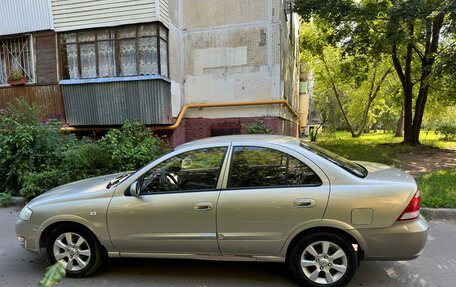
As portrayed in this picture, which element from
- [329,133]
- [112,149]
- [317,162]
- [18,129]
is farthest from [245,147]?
[329,133]

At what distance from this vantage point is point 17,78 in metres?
10.1

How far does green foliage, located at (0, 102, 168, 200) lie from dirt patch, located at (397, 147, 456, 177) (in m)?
6.95

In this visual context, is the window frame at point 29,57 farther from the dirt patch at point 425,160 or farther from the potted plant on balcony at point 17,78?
the dirt patch at point 425,160

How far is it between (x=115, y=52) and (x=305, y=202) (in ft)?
26.8

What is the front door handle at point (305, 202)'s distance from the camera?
3.24 metres

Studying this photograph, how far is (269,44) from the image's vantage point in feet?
32.4

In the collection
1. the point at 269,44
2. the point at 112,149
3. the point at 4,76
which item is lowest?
the point at 112,149

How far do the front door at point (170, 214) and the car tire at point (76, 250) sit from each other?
0.91 feet

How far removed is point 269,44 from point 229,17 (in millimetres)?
1484

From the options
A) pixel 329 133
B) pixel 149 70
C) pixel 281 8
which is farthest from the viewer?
pixel 329 133

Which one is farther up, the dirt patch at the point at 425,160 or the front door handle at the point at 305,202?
the front door handle at the point at 305,202

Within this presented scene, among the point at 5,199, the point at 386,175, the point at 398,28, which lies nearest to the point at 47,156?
the point at 5,199

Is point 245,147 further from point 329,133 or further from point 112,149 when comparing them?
point 329,133

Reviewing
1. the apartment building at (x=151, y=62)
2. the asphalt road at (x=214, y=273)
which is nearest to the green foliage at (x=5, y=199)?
the asphalt road at (x=214, y=273)
